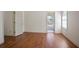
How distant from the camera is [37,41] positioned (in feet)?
7.04

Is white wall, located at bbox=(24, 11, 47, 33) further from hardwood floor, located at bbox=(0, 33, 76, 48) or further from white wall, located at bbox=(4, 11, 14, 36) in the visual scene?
white wall, located at bbox=(4, 11, 14, 36)

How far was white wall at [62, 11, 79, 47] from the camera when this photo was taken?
2.05m

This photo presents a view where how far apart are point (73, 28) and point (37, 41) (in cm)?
75

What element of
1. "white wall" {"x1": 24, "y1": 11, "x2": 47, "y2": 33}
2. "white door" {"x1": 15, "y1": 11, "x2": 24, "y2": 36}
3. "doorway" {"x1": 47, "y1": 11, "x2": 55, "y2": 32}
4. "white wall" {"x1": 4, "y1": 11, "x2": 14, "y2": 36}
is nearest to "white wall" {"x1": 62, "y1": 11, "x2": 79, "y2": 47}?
"doorway" {"x1": 47, "y1": 11, "x2": 55, "y2": 32}

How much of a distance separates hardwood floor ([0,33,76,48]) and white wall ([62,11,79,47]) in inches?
3.9

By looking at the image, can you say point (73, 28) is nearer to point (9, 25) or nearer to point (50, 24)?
point (50, 24)
